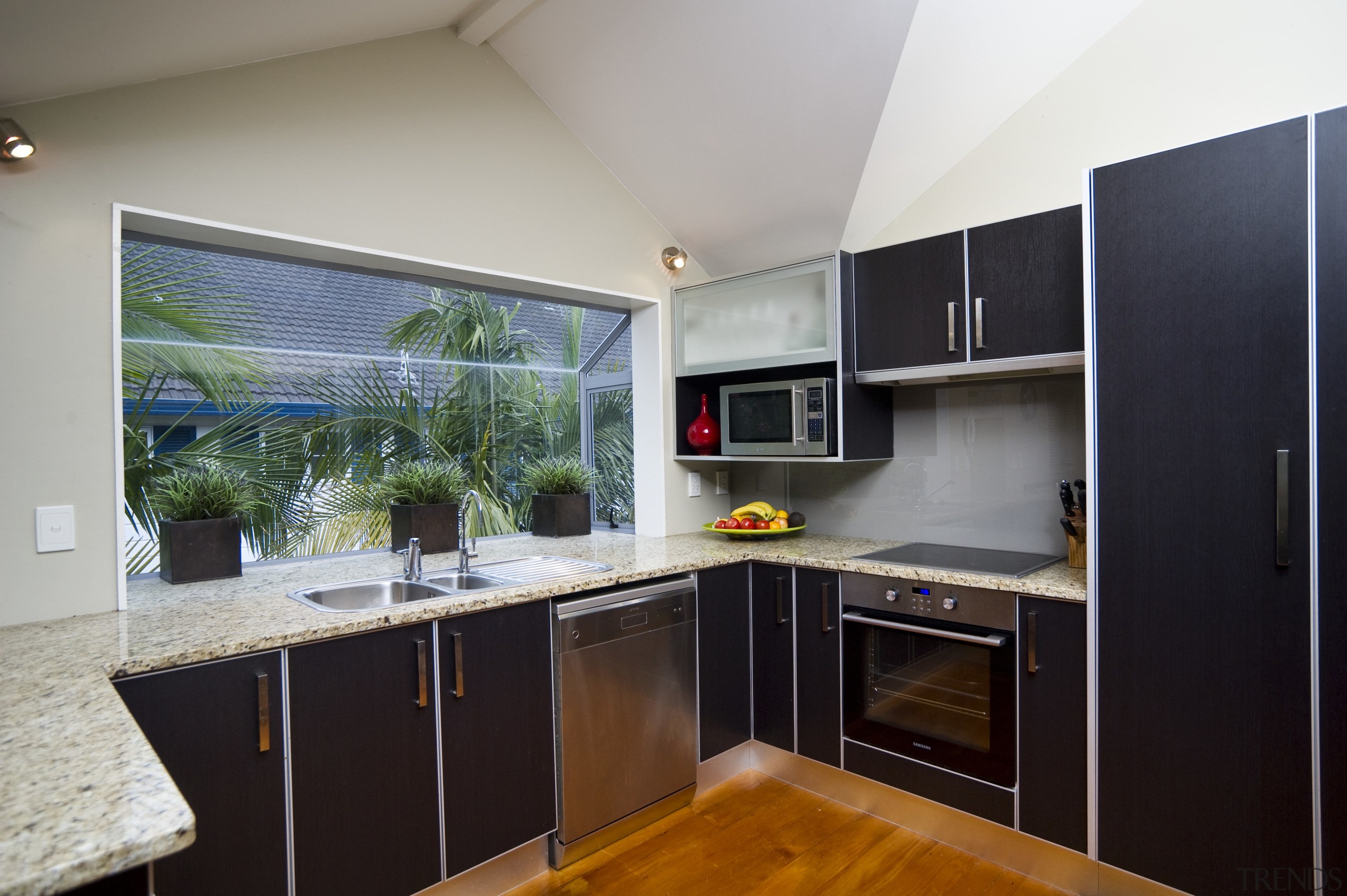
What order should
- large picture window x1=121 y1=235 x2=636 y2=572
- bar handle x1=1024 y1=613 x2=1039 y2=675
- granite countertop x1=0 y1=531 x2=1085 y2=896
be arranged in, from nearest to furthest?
granite countertop x1=0 y1=531 x2=1085 y2=896
bar handle x1=1024 y1=613 x2=1039 y2=675
large picture window x1=121 y1=235 x2=636 y2=572

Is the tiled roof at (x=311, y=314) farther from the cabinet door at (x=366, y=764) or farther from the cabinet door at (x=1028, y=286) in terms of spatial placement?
the cabinet door at (x=1028, y=286)

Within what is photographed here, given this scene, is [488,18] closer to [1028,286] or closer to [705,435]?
[705,435]

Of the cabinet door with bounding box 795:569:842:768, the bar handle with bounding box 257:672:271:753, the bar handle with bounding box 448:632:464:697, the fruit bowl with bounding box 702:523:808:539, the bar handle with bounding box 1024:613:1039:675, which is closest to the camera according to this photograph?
the bar handle with bounding box 257:672:271:753

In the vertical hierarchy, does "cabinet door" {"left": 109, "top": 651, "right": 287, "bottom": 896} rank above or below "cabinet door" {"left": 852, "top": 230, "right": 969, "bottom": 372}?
below

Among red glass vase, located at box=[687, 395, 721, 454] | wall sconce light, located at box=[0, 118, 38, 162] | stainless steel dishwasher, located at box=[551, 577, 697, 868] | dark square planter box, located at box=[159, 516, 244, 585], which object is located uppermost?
wall sconce light, located at box=[0, 118, 38, 162]

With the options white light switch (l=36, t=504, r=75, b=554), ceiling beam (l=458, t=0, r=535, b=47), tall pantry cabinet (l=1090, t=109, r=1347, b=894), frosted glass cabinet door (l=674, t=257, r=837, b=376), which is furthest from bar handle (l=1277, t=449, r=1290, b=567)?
white light switch (l=36, t=504, r=75, b=554)

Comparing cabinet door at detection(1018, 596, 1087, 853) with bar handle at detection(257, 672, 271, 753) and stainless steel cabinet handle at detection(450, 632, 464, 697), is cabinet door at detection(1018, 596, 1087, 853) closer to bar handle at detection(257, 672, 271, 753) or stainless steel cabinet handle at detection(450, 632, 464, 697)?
stainless steel cabinet handle at detection(450, 632, 464, 697)

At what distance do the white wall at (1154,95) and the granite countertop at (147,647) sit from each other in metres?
1.35

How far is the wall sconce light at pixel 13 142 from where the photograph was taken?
172 centimetres

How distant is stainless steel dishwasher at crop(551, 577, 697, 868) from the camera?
7.22ft

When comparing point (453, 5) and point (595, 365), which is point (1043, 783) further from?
point (453, 5)

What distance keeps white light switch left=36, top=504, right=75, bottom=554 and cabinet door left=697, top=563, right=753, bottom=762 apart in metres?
1.79

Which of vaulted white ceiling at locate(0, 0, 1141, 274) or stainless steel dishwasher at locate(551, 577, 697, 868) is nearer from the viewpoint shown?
vaulted white ceiling at locate(0, 0, 1141, 274)

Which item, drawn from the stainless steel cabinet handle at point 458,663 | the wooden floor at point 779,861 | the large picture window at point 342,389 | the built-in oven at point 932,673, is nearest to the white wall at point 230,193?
the large picture window at point 342,389
